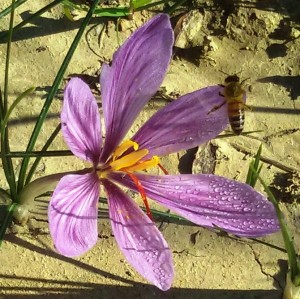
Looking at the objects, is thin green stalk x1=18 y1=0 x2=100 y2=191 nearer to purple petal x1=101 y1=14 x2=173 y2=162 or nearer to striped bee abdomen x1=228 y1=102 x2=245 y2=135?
purple petal x1=101 y1=14 x2=173 y2=162

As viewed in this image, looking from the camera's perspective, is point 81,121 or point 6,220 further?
point 6,220

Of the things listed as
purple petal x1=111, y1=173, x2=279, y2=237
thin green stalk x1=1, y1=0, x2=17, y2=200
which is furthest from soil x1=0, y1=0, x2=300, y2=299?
purple petal x1=111, y1=173, x2=279, y2=237

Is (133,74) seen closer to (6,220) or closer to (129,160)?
(129,160)

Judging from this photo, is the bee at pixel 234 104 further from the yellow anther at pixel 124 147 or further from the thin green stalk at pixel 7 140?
the thin green stalk at pixel 7 140

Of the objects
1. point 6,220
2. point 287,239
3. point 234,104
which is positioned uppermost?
point 234,104

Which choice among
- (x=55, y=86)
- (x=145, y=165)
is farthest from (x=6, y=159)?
(x=145, y=165)

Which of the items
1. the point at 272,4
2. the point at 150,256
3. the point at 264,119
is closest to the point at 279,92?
the point at 264,119

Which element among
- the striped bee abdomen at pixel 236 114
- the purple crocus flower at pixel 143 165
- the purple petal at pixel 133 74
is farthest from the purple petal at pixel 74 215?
the striped bee abdomen at pixel 236 114
